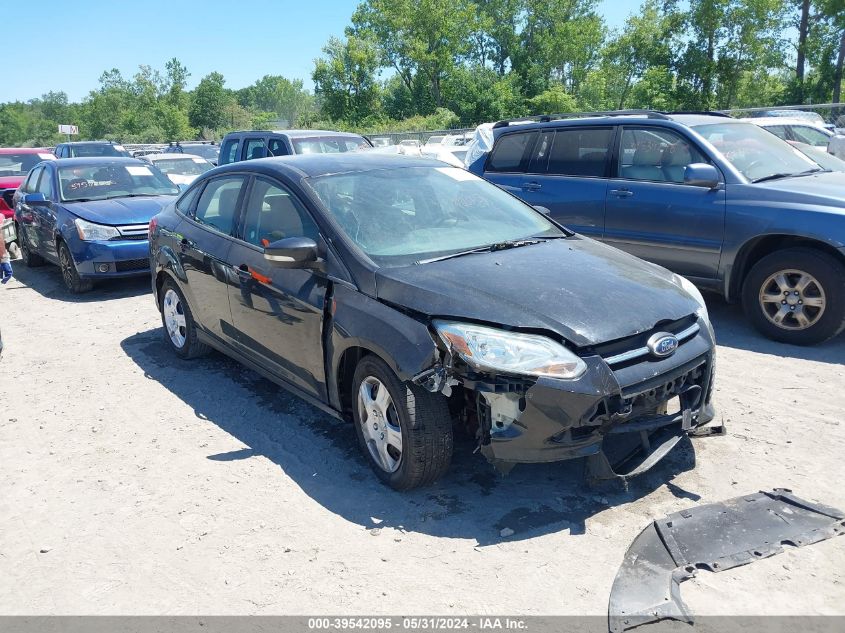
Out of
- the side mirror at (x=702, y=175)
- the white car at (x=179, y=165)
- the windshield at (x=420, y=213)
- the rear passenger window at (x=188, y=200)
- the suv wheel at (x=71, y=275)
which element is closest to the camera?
the windshield at (x=420, y=213)

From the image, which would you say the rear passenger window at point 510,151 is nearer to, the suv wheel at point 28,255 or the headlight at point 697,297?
the headlight at point 697,297

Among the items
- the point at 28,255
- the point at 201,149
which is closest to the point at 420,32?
the point at 201,149

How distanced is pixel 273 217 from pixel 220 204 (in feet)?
3.00

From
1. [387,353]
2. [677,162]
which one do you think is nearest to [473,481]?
[387,353]

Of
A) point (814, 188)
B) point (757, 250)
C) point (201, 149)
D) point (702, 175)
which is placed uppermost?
point (201, 149)

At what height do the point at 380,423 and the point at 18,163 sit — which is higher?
the point at 18,163

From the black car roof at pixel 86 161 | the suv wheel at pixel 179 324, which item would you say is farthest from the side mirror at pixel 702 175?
→ the black car roof at pixel 86 161

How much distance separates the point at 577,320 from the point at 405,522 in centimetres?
131

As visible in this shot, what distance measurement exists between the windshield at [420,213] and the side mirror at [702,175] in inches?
81.0

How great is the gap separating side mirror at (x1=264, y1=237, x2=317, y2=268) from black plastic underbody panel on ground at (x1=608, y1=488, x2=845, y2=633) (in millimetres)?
2245

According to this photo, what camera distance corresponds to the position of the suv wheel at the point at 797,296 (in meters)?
5.62

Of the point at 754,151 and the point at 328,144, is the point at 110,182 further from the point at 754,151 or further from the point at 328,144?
the point at 754,151

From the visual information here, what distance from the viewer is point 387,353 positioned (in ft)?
11.5

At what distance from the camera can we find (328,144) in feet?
37.9
